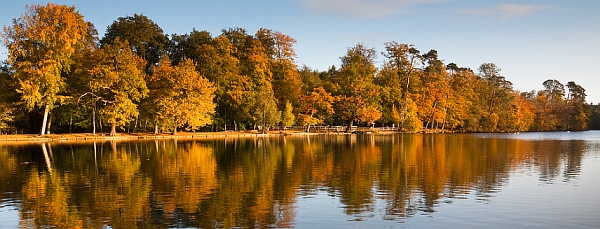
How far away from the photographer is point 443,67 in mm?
99062

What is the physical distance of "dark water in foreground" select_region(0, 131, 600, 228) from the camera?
15.2m

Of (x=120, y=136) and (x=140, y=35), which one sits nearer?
(x=120, y=136)

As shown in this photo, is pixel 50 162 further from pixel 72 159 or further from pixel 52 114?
pixel 52 114

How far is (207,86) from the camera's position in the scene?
67.4 m

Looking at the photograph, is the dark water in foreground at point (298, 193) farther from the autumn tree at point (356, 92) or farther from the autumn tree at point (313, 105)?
the autumn tree at point (356, 92)

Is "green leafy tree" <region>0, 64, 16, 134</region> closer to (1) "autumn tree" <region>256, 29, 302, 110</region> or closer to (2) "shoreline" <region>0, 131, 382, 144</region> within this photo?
(2) "shoreline" <region>0, 131, 382, 144</region>

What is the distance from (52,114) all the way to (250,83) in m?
28.1

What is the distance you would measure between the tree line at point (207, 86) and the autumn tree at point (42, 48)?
0.37ft

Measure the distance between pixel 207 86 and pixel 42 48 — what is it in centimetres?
2061

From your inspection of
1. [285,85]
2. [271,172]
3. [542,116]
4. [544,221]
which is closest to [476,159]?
[271,172]

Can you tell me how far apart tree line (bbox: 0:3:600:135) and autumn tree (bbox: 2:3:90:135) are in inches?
4.5

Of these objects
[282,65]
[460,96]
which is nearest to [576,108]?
[460,96]

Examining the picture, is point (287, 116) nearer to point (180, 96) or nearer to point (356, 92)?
point (356, 92)

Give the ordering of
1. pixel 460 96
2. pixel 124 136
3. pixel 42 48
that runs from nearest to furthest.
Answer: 1. pixel 42 48
2. pixel 124 136
3. pixel 460 96
